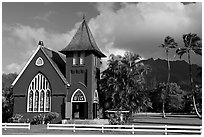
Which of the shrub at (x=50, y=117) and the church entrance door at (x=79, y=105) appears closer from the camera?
the shrub at (x=50, y=117)

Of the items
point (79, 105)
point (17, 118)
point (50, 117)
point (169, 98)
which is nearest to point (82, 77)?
point (79, 105)

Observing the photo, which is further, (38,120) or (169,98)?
(169,98)

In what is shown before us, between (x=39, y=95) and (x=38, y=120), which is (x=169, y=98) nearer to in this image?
(x=39, y=95)

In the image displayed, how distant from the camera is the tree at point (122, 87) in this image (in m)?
Answer: 36.7

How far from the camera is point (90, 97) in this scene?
110ft

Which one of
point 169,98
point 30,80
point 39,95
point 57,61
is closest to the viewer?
point 39,95

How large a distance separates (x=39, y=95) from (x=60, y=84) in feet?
7.76

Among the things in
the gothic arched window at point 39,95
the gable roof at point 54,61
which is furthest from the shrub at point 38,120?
the gable roof at point 54,61

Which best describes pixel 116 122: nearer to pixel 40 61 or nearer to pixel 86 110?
pixel 86 110

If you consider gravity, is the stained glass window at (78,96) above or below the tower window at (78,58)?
below

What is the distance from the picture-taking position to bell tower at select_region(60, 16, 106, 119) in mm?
33719

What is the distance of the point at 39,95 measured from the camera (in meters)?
34.1

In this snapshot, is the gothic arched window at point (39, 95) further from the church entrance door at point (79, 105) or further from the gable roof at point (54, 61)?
the church entrance door at point (79, 105)

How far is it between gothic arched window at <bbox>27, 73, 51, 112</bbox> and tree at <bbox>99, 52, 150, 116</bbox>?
6.00 m
